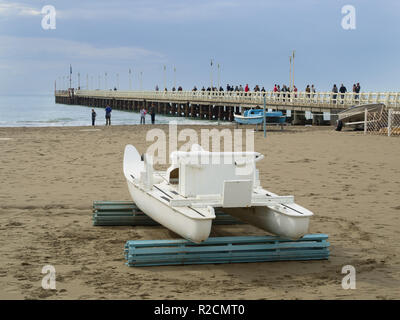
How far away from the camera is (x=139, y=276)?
20.5 feet

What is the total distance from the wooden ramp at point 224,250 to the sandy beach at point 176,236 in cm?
12

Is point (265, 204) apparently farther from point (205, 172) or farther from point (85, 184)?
point (85, 184)

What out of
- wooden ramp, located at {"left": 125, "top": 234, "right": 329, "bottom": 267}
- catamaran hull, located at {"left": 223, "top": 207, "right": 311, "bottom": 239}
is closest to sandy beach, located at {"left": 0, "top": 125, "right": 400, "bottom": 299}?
wooden ramp, located at {"left": 125, "top": 234, "right": 329, "bottom": 267}

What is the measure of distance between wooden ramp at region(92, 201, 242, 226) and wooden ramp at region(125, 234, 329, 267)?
1614 mm

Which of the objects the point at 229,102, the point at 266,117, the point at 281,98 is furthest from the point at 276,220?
the point at 229,102

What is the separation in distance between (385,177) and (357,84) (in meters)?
27.2

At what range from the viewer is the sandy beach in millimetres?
5816

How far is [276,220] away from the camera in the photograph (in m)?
7.08

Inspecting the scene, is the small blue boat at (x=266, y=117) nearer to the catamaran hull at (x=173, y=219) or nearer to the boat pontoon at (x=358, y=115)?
the boat pontoon at (x=358, y=115)

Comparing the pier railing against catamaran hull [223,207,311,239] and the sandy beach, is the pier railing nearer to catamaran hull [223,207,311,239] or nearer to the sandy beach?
the sandy beach

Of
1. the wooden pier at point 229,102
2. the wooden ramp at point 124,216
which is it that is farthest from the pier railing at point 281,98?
the wooden ramp at point 124,216

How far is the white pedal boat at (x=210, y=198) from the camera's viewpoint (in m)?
6.75

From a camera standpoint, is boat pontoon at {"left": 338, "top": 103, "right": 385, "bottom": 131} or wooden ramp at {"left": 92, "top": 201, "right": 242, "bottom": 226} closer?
wooden ramp at {"left": 92, "top": 201, "right": 242, "bottom": 226}
